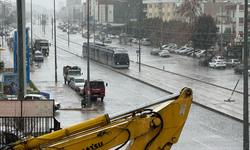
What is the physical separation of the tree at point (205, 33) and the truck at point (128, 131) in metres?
56.7

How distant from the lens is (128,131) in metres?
8.28

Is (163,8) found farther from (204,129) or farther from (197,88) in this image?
Result: (204,129)

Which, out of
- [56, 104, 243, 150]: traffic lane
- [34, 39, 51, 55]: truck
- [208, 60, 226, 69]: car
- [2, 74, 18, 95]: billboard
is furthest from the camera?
[34, 39, 51, 55]: truck

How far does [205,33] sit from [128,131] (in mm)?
58081

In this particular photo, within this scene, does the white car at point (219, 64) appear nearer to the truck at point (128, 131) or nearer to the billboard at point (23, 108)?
the billboard at point (23, 108)

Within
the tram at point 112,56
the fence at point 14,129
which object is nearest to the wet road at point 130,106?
the tram at point 112,56

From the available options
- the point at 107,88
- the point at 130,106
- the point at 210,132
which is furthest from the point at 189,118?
the point at 107,88

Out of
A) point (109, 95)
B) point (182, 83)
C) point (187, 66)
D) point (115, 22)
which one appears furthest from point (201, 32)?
point (115, 22)

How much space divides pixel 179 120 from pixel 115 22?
131170mm

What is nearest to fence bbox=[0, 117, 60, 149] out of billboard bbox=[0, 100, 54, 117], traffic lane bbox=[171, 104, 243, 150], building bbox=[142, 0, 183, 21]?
billboard bbox=[0, 100, 54, 117]

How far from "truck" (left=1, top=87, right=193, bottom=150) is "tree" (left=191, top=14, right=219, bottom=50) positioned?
56.7 meters

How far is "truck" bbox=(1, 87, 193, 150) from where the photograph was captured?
8016 mm

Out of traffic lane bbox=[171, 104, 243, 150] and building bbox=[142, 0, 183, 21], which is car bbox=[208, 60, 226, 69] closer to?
traffic lane bbox=[171, 104, 243, 150]

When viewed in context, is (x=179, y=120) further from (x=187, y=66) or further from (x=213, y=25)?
(x=213, y=25)
